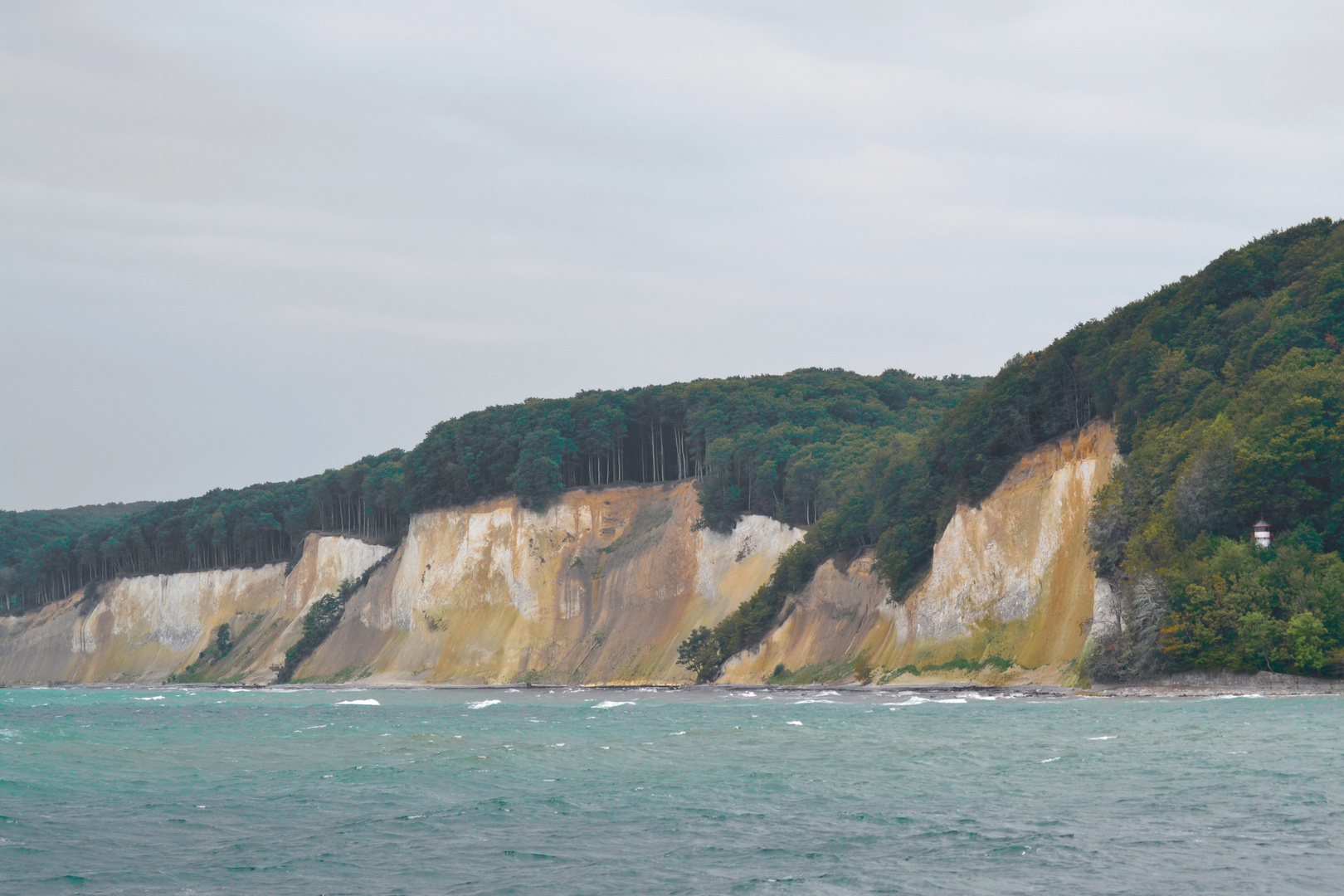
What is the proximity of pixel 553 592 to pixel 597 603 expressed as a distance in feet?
14.9

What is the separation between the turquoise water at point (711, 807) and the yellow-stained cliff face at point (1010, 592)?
68.5ft

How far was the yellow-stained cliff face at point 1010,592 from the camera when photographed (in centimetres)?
7300

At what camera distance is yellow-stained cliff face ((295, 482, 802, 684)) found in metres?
109

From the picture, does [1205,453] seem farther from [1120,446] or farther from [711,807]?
[711,807]

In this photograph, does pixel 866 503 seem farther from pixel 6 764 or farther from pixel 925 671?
pixel 6 764

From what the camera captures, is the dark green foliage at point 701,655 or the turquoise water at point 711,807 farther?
the dark green foliage at point 701,655

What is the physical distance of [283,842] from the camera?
23453 mm

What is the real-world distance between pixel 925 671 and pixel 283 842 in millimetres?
60968

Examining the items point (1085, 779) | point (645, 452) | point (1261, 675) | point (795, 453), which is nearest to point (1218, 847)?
point (1085, 779)

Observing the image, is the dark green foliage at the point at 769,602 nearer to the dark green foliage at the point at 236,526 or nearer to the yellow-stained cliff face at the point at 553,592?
the yellow-stained cliff face at the point at 553,592

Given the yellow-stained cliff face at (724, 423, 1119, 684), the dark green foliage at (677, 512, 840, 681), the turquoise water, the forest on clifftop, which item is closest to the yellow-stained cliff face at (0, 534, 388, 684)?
the forest on clifftop

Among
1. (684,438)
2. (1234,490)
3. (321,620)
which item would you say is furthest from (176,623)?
(1234,490)

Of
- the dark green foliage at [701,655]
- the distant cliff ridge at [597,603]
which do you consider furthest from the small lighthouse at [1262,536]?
the dark green foliage at [701,655]

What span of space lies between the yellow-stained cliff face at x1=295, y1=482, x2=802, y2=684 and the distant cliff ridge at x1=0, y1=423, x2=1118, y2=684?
0.57ft
